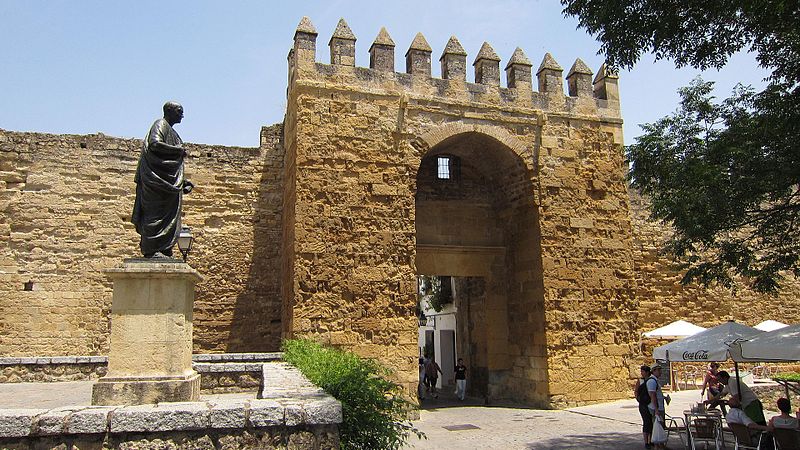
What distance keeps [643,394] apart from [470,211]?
644 cm

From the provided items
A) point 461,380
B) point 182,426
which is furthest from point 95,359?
point 461,380

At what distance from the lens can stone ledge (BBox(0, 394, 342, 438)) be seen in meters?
3.54

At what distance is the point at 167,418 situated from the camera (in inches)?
146

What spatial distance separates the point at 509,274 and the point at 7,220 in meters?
10.2

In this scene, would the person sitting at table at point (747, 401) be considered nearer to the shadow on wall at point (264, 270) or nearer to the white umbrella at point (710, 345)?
the white umbrella at point (710, 345)

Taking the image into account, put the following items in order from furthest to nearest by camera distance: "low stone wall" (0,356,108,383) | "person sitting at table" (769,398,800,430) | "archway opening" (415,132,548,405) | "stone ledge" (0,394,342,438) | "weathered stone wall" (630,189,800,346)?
1. "weathered stone wall" (630,189,800,346)
2. "archway opening" (415,132,548,405)
3. "low stone wall" (0,356,108,383)
4. "person sitting at table" (769,398,800,430)
5. "stone ledge" (0,394,342,438)

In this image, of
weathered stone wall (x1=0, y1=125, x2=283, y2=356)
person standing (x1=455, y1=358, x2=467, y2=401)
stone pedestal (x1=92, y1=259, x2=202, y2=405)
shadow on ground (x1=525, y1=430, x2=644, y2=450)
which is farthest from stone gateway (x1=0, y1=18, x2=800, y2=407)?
stone pedestal (x1=92, y1=259, x2=202, y2=405)

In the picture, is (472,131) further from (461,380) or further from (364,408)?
(364,408)

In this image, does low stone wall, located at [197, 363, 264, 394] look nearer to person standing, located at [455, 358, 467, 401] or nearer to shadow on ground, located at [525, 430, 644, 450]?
shadow on ground, located at [525, 430, 644, 450]

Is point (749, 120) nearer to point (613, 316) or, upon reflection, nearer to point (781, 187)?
point (781, 187)

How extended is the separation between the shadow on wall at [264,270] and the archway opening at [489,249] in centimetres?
314

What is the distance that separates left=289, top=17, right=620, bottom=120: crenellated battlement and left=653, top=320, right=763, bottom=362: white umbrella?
212 inches

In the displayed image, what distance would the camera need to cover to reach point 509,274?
43.2ft

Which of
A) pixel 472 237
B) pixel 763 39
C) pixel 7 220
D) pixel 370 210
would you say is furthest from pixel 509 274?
pixel 7 220
